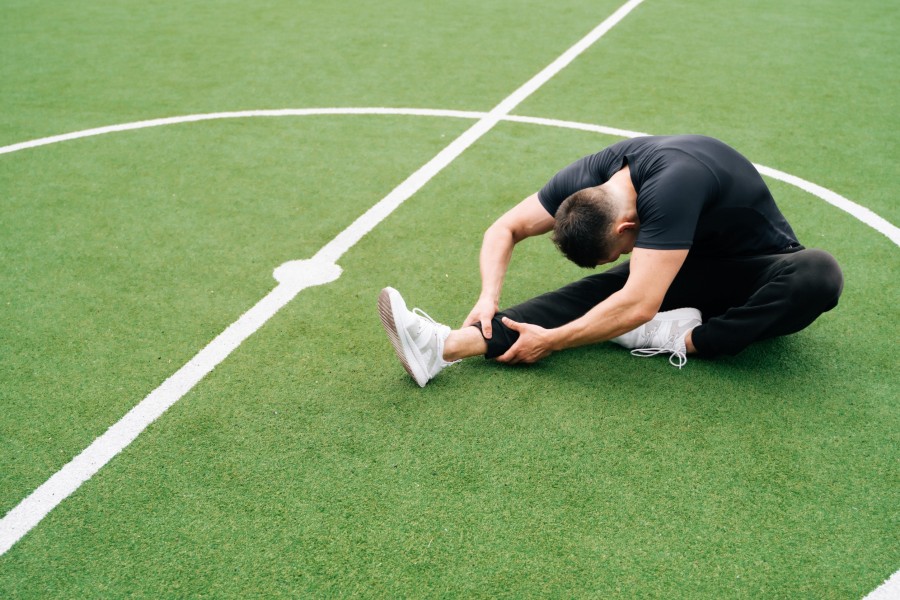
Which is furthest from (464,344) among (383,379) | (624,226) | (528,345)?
(624,226)

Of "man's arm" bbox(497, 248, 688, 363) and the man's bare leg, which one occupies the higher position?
"man's arm" bbox(497, 248, 688, 363)

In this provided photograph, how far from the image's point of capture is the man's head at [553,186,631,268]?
3.17 m

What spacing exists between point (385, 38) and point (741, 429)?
6924 mm

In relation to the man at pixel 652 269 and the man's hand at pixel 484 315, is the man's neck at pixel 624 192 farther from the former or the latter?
the man's hand at pixel 484 315

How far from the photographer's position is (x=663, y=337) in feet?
11.6

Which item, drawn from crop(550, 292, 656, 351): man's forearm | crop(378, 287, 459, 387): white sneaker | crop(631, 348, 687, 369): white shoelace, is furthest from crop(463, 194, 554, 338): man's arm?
crop(631, 348, 687, 369): white shoelace

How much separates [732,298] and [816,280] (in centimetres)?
46

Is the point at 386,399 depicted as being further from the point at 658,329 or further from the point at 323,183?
the point at 323,183

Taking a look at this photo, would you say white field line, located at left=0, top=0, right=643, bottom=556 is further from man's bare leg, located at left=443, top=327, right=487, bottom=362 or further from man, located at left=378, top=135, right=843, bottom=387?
man's bare leg, located at left=443, top=327, right=487, bottom=362

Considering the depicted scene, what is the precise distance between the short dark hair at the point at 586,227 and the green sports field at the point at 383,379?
59 cm

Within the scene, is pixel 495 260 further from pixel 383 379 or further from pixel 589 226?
pixel 383 379

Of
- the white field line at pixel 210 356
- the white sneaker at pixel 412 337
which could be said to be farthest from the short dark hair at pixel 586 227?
the white field line at pixel 210 356

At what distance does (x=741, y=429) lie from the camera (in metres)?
3.11

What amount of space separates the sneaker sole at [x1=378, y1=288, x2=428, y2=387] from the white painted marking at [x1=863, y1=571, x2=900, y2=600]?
182 centimetres
